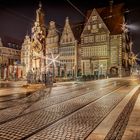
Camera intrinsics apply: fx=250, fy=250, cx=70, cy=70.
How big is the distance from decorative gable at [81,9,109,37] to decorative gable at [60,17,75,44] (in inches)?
113

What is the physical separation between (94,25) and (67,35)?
24.5 ft

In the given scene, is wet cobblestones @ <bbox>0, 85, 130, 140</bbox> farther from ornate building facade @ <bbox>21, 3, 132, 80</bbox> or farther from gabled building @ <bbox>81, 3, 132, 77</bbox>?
gabled building @ <bbox>81, 3, 132, 77</bbox>

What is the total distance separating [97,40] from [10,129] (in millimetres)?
53274

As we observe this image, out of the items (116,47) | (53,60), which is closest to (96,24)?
(116,47)

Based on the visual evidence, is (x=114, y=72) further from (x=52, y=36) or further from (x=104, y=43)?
(x=52, y=36)

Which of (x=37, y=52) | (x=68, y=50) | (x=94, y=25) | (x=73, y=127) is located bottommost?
(x=73, y=127)

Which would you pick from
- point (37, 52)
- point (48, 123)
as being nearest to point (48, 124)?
point (48, 123)

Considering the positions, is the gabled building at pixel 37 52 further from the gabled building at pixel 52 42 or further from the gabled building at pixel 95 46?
the gabled building at pixel 52 42

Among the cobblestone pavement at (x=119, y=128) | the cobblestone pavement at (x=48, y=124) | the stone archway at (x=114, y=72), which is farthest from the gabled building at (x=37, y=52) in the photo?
the stone archway at (x=114, y=72)

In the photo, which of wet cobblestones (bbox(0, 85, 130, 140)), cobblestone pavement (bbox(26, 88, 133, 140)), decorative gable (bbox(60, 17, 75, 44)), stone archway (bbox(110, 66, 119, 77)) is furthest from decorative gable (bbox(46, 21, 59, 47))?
cobblestone pavement (bbox(26, 88, 133, 140))

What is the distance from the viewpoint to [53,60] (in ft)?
208

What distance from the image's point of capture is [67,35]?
63.4 meters

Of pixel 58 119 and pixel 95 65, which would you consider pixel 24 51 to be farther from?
pixel 58 119

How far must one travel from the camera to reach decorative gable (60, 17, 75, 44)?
6262 cm
